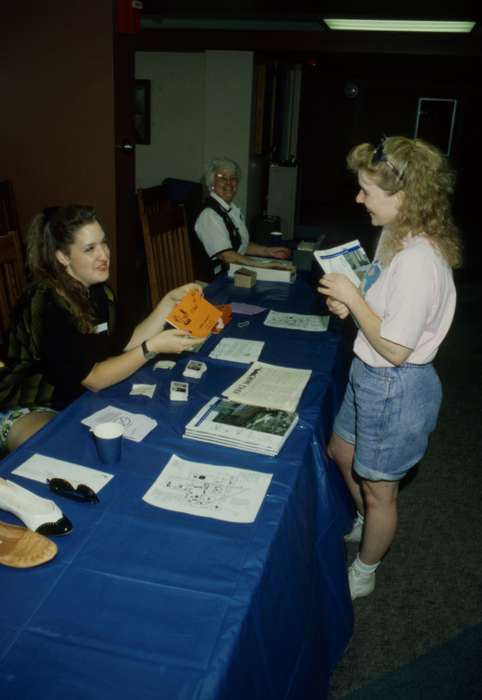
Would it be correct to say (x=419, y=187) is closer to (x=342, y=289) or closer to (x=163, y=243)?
(x=342, y=289)

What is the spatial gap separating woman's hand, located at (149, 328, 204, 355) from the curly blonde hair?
677 millimetres

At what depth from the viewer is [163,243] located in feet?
10.3

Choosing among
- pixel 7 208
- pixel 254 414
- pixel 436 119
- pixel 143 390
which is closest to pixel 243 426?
pixel 254 414

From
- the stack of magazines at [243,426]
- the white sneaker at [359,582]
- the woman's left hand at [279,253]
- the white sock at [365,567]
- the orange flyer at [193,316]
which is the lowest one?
the white sneaker at [359,582]

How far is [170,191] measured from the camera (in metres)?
6.50

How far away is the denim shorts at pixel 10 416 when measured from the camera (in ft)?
6.34

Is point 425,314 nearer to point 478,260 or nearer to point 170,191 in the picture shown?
point 170,191

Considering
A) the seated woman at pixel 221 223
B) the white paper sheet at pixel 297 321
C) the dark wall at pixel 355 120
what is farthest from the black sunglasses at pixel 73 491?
the dark wall at pixel 355 120

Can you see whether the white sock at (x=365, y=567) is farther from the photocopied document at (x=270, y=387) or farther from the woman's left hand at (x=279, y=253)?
the woman's left hand at (x=279, y=253)

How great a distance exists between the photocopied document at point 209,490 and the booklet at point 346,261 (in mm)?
774

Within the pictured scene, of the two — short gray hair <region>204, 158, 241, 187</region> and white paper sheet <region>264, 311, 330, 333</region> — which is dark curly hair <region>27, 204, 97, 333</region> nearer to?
white paper sheet <region>264, 311, 330, 333</region>

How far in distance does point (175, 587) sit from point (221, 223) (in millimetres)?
2678

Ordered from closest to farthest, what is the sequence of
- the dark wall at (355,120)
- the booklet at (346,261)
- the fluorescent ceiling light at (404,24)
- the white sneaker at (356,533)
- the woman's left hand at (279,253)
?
1. the booklet at (346,261)
2. the white sneaker at (356,533)
3. the woman's left hand at (279,253)
4. the fluorescent ceiling light at (404,24)
5. the dark wall at (355,120)

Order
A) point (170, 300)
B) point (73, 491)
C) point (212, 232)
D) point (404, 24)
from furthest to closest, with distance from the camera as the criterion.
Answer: point (404, 24) < point (212, 232) < point (170, 300) < point (73, 491)
